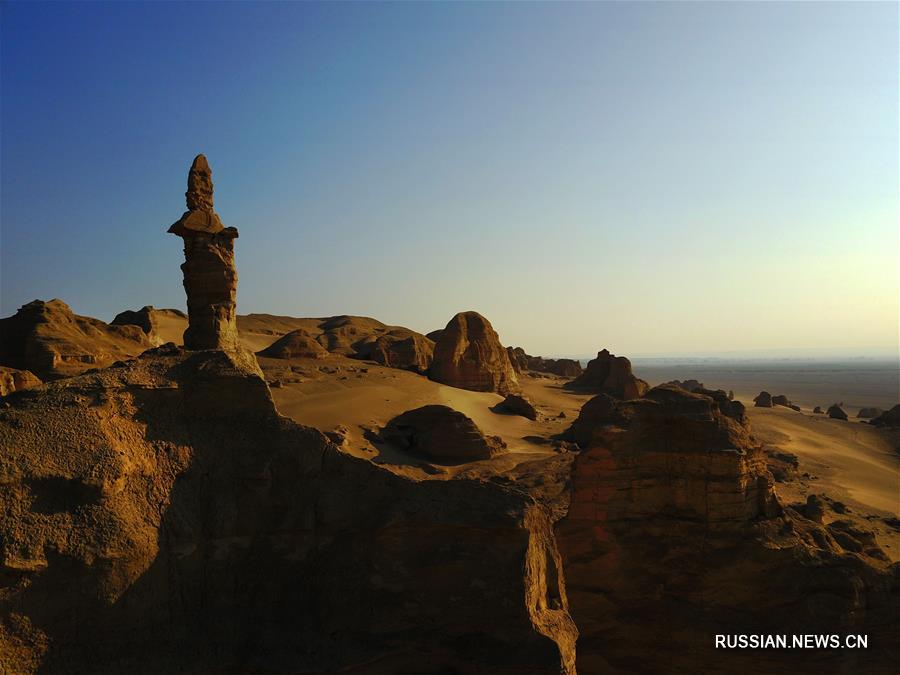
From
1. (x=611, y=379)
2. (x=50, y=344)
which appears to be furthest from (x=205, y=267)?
(x=611, y=379)

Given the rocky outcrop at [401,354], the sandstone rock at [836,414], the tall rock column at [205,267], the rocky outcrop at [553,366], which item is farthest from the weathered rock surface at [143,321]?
the sandstone rock at [836,414]

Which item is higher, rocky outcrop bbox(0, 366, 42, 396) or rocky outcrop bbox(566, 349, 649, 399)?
rocky outcrop bbox(0, 366, 42, 396)

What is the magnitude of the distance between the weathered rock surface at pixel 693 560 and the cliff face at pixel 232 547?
3.34m

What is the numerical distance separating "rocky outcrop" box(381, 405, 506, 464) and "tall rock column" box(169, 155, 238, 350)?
13.7 metres

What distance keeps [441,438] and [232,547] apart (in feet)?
65.2

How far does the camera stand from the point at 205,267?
11867mm

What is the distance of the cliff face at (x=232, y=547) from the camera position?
14.0 ft

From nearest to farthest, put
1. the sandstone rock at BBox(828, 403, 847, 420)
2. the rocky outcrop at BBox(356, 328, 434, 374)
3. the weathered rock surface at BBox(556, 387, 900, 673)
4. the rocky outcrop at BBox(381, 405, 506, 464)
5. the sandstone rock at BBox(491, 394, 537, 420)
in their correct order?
the weathered rock surface at BBox(556, 387, 900, 673) < the rocky outcrop at BBox(381, 405, 506, 464) < the sandstone rock at BBox(491, 394, 537, 420) < the rocky outcrop at BBox(356, 328, 434, 374) < the sandstone rock at BBox(828, 403, 847, 420)

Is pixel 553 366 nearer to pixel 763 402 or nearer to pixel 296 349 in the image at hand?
pixel 763 402

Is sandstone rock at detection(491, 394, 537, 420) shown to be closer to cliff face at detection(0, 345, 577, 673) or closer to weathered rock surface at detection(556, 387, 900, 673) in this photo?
weathered rock surface at detection(556, 387, 900, 673)

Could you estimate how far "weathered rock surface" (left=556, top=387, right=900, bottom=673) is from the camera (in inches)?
301

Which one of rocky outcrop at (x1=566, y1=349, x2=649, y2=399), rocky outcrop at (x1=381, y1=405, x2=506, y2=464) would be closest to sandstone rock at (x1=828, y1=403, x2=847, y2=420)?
rocky outcrop at (x1=566, y1=349, x2=649, y2=399)

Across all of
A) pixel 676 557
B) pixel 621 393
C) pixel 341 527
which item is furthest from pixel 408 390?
pixel 341 527

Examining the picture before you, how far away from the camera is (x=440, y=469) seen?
22969 millimetres
